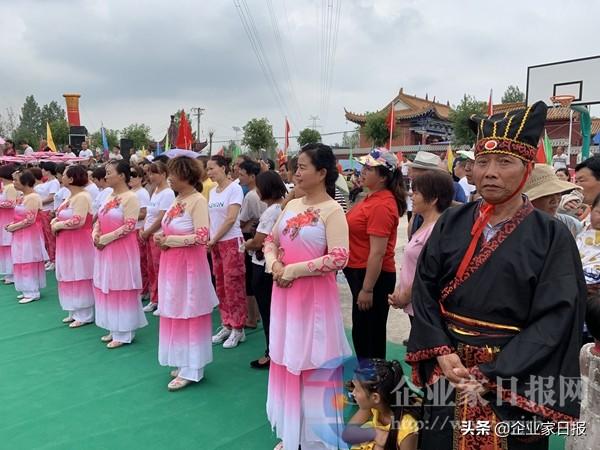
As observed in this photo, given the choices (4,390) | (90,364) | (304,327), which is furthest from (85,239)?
(304,327)

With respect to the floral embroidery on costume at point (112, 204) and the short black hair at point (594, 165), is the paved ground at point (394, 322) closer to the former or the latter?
the short black hair at point (594, 165)

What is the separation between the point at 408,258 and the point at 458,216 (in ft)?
2.92

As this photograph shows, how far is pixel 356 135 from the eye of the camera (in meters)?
43.4

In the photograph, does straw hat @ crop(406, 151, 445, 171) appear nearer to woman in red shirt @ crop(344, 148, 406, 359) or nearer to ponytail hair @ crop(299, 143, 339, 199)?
woman in red shirt @ crop(344, 148, 406, 359)

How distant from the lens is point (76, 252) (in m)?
4.82

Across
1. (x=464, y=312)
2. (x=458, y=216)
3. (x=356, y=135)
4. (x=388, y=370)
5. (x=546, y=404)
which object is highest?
(x=356, y=135)

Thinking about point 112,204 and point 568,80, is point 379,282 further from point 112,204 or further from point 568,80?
point 568,80

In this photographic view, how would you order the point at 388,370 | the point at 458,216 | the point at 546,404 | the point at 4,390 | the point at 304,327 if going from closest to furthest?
the point at 546,404 → the point at 458,216 → the point at 388,370 → the point at 304,327 → the point at 4,390

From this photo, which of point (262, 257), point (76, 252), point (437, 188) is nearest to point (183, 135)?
point (76, 252)

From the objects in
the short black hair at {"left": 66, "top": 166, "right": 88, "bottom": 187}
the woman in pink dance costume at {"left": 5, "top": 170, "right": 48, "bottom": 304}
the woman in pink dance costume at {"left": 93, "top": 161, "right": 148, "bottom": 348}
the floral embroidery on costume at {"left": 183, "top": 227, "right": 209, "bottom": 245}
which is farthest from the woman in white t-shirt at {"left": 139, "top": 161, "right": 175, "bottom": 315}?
the woman in pink dance costume at {"left": 5, "top": 170, "right": 48, "bottom": 304}

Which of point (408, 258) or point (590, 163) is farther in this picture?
point (590, 163)

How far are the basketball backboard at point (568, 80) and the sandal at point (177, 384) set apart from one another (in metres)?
13.6

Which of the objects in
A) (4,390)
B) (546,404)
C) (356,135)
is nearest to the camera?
(546,404)

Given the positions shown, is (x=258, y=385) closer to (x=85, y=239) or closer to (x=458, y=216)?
(x=458, y=216)
